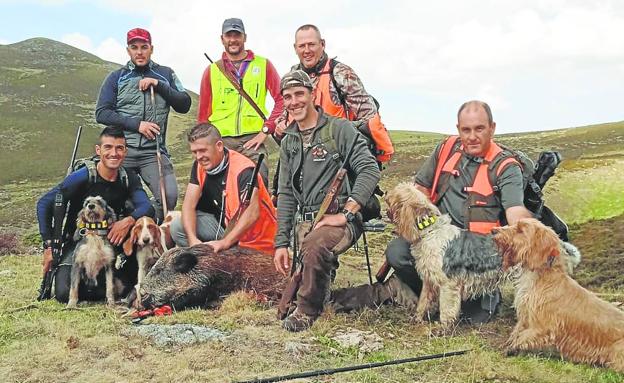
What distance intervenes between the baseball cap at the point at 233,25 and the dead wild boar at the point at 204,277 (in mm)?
3399

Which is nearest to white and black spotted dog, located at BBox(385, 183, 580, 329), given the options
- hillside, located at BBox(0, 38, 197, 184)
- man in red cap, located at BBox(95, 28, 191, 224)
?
man in red cap, located at BBox(95, 28, 191, 224)

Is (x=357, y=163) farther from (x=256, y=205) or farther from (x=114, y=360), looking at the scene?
(x=114, y=360)

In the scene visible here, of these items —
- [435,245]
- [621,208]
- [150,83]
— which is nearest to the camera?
[435,245]

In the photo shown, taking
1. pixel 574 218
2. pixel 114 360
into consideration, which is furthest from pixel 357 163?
pixel 574 218

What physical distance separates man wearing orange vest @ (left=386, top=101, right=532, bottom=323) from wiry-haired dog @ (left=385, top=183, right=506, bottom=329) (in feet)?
Result: 0.98

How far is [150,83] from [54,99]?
92.2 metres

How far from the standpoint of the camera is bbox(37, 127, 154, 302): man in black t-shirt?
888 cm

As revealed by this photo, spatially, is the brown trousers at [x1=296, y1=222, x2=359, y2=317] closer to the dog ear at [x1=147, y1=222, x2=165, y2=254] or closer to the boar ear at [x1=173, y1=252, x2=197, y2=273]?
the boar ear at [x1=173, y1=252, x2=197, y2=273]

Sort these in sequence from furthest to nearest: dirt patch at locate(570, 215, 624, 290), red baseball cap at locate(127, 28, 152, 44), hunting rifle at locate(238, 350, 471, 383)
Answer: dirt patch at locate(570, 215, 624, 290)
red baseball cap at locate(127, 28, 152, 44)
hunting rifle at locate(238, 350, 471, 383)

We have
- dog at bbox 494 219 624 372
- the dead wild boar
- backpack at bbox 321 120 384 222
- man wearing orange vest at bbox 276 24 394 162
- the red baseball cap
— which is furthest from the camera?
the red baseball cap

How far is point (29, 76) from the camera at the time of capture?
101625 mm

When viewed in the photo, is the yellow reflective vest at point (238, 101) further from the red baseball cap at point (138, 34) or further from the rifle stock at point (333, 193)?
the rifle stock at point (333, 193)

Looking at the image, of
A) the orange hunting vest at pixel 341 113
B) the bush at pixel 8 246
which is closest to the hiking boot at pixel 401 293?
the orange hunting vest at pixel 341 113

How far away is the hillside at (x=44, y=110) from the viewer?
67625 mm
